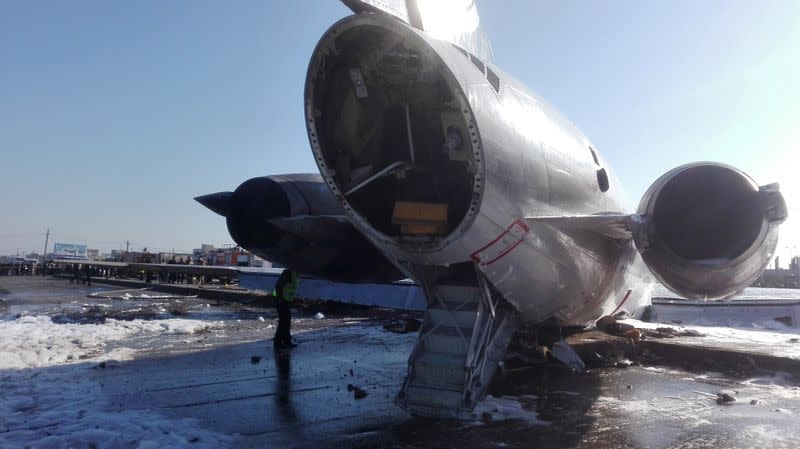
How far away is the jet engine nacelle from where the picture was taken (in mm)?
5082

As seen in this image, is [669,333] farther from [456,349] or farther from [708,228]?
[456,349]

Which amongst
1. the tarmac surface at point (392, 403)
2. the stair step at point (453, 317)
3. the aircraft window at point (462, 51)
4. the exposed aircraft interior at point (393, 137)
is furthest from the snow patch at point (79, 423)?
the aircraft window at point (462, 51)

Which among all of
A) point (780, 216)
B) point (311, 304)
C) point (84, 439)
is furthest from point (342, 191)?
point (311, 304)

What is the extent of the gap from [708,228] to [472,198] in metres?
2.52

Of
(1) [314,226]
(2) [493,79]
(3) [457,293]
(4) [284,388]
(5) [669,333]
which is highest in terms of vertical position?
(2) [493,79]

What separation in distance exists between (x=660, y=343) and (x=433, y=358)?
6.18m

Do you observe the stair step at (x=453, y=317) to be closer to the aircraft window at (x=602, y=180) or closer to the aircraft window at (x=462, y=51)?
the aircraft window at (x=462, y=51)

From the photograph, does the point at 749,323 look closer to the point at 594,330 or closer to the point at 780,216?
the point at 594,330

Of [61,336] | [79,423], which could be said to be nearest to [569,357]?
[79,423]

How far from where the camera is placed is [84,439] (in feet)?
14.8

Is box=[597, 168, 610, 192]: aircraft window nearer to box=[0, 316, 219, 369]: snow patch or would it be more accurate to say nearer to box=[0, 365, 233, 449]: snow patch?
box=[0, 365, 233, 449]: snow patch

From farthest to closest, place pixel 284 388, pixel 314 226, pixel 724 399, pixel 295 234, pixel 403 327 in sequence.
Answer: pixel 403 327
pixel 295 234
pixel 314 226
pixel 284 388
pixel 724 399

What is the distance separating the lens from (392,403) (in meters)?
6.29

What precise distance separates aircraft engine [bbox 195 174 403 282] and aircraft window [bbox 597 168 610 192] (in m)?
4.08
